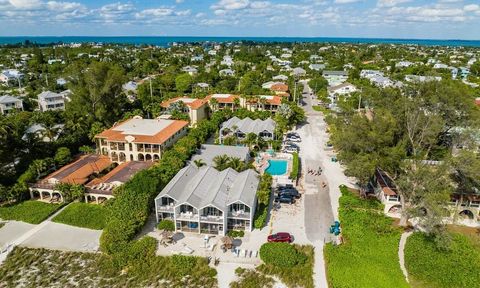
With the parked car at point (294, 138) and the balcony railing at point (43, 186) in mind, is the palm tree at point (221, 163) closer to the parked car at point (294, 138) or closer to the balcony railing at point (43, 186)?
the balcony railing at point (43, 186)

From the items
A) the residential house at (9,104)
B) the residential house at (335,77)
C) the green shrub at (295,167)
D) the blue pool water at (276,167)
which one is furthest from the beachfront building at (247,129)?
the residential house at (335,77)

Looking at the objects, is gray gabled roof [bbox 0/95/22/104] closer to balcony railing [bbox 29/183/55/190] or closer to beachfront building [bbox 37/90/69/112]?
beachfront building [bbox 37/90/69/112]

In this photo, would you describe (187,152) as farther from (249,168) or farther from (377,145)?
(377,145)

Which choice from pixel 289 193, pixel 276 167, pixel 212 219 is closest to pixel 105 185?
pixel 212 219

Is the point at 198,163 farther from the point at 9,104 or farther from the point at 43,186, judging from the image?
the point at 9,104

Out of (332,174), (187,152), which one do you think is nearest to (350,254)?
(332,174)

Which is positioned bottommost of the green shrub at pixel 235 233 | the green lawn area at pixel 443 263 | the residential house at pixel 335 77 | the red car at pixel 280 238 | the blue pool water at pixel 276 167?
the green lawn area at pixel 443 263

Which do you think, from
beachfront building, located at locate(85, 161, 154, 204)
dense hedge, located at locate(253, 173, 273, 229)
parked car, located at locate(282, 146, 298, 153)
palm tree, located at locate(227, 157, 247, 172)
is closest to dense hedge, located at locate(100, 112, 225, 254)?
beachfront building, located at locate(85, 161, 154, 204)
